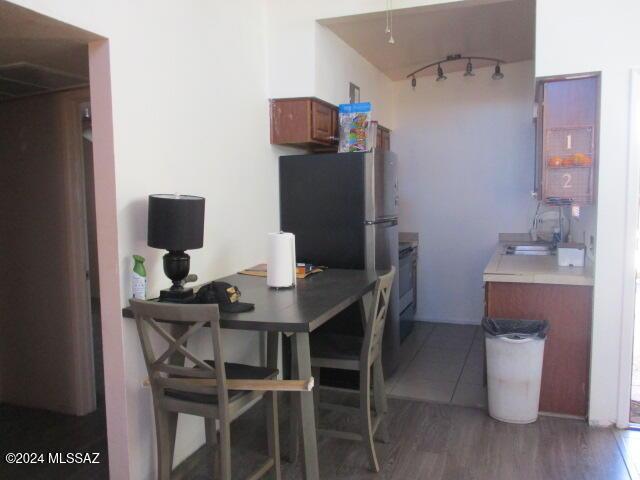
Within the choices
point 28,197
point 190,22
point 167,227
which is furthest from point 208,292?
point 28,197

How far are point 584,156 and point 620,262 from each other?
0.62m

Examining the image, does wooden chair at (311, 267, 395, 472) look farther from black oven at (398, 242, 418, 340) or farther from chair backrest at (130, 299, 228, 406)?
black oven at (398, 242, 418, 340)

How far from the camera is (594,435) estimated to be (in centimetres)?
285

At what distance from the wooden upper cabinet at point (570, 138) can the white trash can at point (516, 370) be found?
0.80 meters

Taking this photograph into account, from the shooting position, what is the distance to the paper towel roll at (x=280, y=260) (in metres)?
2.61

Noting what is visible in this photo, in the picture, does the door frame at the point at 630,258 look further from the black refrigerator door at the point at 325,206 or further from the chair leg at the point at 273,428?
the chair leg at the point at 273,428

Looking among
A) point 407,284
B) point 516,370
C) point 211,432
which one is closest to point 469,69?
point 407,284

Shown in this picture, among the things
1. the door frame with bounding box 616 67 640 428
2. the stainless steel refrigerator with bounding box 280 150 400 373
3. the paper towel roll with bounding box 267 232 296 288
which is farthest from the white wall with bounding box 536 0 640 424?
the paper towel roll with bounding box 267 232 296 288

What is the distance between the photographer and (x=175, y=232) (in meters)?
Result: 2.23

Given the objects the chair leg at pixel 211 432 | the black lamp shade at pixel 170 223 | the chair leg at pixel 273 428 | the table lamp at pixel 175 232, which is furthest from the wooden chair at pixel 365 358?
the black lamp shade at pixel 170 223

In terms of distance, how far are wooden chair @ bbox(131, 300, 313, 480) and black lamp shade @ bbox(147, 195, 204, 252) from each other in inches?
13.7

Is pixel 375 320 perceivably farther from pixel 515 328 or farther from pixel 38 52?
pixel 38 52

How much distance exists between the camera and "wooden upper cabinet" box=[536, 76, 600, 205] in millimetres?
2936

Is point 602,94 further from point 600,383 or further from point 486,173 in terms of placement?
point 486,173
